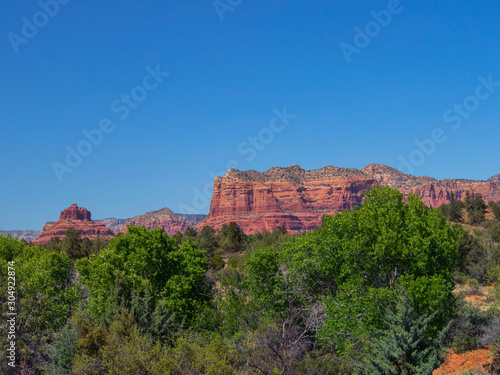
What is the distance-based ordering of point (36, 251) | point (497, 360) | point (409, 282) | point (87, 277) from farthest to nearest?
1. point (36, 251)
2. point (87, 277)
3. point (409, 282)
4. point (497, 360)

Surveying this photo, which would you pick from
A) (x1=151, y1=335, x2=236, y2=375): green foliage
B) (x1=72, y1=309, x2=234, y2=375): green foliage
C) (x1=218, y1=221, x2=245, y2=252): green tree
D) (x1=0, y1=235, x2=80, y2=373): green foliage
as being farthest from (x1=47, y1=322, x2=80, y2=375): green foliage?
(x1=218, y1=221, x2=245, y2=252): green tree

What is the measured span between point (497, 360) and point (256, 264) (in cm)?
1227

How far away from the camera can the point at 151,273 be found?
92.1 feet

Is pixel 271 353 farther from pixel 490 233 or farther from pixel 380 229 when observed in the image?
pixel 490 233

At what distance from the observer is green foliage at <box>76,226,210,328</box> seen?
86.7ft

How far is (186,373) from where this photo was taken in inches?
650

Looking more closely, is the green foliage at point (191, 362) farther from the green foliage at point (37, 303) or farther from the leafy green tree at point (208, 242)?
the leafy green tree at point (208, 242)

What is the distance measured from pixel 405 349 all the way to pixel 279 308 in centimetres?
847

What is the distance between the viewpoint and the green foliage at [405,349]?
16.8 m

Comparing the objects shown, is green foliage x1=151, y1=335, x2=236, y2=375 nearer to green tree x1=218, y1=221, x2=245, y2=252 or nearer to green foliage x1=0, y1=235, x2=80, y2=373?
green foliage x1=0, y1=235, x2=80, y2=373

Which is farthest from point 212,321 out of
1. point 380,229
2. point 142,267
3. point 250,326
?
point 380,229

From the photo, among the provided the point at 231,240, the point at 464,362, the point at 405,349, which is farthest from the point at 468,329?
the point at 231,240

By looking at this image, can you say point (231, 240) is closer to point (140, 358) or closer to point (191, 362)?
point (191, 362)

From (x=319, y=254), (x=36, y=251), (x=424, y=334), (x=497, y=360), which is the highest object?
(x=36, y=251)
